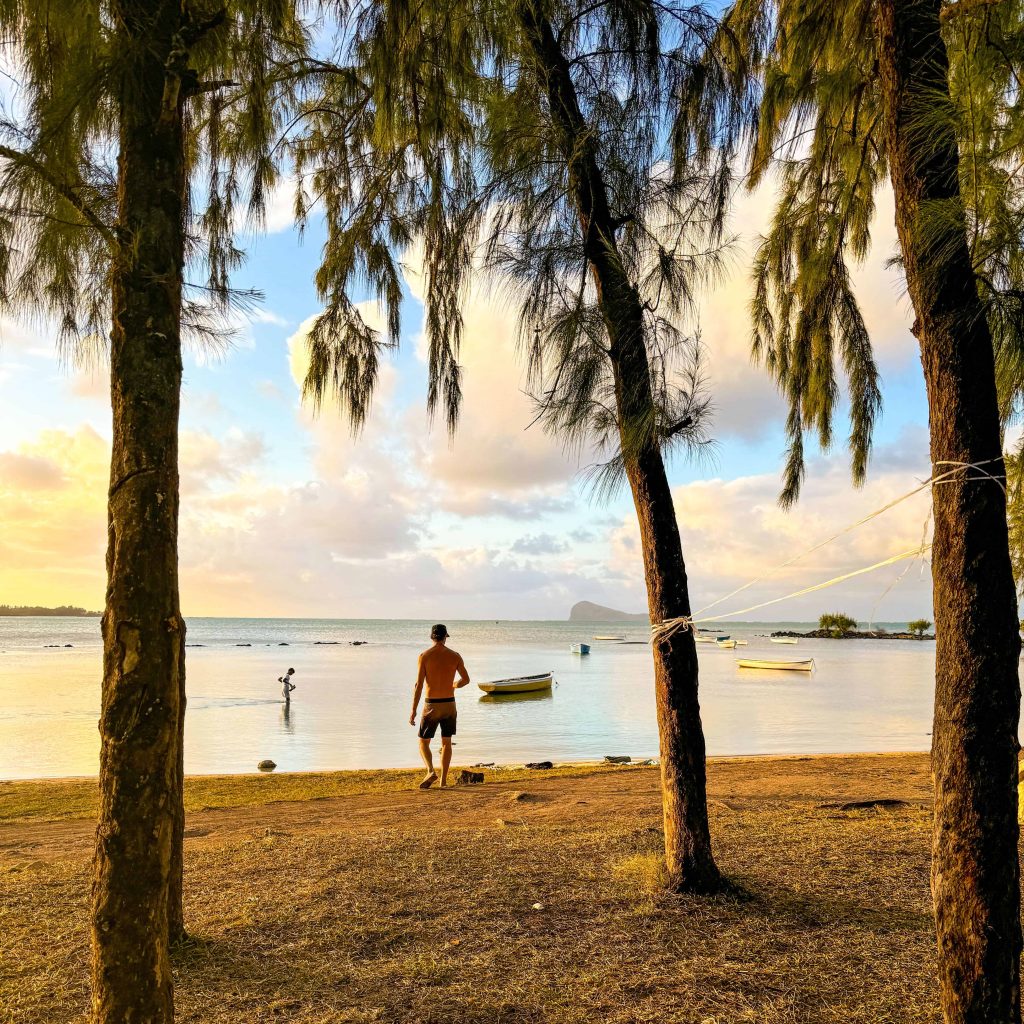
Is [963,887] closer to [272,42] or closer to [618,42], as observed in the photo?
[272,42]

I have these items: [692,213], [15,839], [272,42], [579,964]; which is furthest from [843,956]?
[15,839]

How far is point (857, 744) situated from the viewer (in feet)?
48.4

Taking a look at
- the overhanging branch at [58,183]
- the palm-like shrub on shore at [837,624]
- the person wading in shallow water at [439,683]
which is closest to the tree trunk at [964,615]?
the overhanging branch at [58,183]

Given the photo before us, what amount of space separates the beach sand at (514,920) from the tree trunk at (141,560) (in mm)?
845

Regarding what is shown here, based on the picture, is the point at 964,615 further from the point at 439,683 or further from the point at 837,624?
the point at 837,624

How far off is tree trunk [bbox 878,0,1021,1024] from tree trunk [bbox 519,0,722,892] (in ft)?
5.37

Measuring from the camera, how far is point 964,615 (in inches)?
99.3

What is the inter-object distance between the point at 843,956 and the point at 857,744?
1269cm

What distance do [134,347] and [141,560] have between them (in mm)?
655

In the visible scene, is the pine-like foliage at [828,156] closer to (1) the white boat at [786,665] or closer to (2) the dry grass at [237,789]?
(2) the dry grass at [237,789]

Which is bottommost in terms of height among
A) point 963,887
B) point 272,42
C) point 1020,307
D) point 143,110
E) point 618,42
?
point 963,887

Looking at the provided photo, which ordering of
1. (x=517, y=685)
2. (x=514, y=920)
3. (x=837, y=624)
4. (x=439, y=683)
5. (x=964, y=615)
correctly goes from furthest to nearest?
(x=837, y=624) < (x=517, y=685) < (x=439, y=683) < (x=514, y=920) < (x=964, y=615)

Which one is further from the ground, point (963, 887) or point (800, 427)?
point (800, 427)

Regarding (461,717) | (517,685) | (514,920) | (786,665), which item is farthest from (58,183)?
(786,665)
